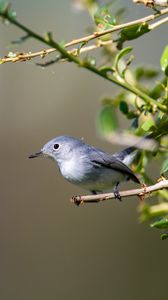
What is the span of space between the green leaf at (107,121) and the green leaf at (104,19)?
0.18 meters

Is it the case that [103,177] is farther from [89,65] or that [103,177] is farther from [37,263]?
[37,263]

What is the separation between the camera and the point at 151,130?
118 cm

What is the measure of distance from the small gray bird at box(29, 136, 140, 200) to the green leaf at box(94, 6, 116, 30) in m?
0.55

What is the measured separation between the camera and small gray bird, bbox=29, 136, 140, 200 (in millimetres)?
1812

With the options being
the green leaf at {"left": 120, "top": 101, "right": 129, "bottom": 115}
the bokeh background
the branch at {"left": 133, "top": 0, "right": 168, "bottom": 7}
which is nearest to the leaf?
the green leaf at {"left": 120, "top": 101, "right": 129, "bottom": 115}

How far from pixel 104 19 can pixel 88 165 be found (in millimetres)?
815

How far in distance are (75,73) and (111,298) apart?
2.13m

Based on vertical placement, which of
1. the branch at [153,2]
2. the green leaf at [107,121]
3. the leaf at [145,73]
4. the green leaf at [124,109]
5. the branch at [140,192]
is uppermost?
the leaf at [145,73]

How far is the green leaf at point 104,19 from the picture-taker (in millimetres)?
1146

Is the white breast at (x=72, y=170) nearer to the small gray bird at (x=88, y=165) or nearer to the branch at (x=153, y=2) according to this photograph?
the small gray bird at (x=88, y=165)

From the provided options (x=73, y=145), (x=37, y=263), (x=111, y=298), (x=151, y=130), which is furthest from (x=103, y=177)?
(x=37, y=263)

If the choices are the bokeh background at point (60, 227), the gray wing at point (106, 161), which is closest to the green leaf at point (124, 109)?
the gray wing at point (106, 161)

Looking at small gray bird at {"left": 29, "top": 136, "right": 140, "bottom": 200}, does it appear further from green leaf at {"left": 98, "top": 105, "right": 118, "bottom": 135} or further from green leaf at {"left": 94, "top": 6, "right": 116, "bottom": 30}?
green leaf at {"left": 94, "top": 6, "right": 116, "bottom": 30}

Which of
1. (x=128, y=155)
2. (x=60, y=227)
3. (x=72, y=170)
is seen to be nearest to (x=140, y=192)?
(x=128, y=155)
